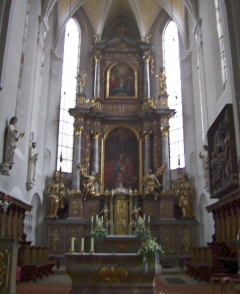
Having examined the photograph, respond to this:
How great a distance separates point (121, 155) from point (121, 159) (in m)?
0.22

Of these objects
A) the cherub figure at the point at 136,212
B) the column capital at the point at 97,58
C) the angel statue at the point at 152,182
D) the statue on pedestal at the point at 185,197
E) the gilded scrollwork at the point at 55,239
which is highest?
the column capital at the point at 97,58

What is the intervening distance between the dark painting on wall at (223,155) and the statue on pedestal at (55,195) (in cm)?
705

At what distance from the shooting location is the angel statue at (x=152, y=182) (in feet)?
56.1

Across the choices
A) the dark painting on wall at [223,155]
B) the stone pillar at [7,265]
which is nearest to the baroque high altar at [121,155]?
the dark painting on wall at [223,155]

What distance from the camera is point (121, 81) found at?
19.8m

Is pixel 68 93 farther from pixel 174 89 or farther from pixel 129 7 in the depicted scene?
Answer: pixel 129 7

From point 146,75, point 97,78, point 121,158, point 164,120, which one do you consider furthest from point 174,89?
point 121,158

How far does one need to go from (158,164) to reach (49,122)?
230 inches

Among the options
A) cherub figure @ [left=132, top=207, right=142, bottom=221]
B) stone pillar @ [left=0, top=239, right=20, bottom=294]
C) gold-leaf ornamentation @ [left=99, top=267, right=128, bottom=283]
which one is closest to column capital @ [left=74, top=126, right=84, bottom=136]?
cherub figure @ [left=132, top=207, right=142, bottom=221]

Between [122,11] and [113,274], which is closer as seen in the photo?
[113,274]

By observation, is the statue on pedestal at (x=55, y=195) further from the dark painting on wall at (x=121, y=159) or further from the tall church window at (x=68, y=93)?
the dark painting on wall at (x=121, y=159)

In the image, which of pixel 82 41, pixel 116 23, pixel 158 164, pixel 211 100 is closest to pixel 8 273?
pixel 211 100

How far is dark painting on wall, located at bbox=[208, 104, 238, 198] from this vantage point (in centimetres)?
1061

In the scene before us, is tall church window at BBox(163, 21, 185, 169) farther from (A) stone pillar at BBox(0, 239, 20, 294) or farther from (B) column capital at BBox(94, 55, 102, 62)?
(A) stone pillar at BBox(0, 239, 20, 294)
